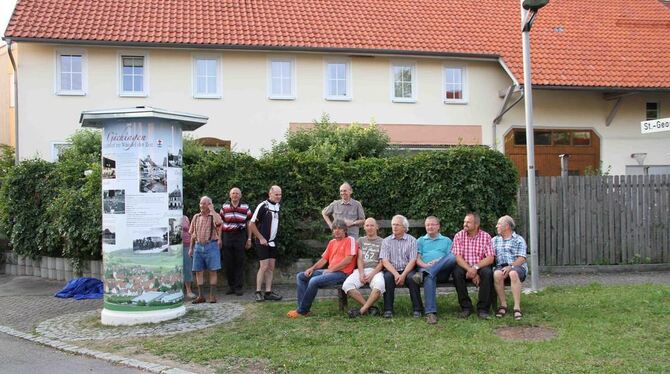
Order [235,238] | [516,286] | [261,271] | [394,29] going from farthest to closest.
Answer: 1. [394,29]
2. [235,238]
3. [261,271]
4. [516,286]

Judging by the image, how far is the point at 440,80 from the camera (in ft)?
74.3

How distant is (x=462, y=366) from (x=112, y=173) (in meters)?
5.31

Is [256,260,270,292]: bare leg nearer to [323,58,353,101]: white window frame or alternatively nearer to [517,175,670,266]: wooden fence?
[517,175,670,266]: wooden fence

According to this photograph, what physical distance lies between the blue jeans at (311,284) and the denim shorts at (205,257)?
203 cm

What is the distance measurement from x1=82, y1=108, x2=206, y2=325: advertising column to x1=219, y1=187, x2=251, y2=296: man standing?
2.02 metres

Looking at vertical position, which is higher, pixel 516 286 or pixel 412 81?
pixel 412 81

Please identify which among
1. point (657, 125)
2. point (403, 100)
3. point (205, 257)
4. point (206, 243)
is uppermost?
point (403, 100)

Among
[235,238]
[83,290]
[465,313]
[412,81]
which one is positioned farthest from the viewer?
[412,81]

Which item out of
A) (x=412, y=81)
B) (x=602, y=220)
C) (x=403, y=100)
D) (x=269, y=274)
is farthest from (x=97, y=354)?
(x=412, y=81)

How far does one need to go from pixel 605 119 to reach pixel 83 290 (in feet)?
63.4

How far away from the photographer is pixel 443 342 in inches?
275

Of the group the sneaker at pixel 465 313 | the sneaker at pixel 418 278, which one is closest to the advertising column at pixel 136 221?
the sneaker at pixel 418 278

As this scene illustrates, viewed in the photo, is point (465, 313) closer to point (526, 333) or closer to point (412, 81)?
point (526, 333)

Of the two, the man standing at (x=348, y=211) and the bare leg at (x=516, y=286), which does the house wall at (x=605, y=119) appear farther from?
the bare leg at (x=516, y=286)
